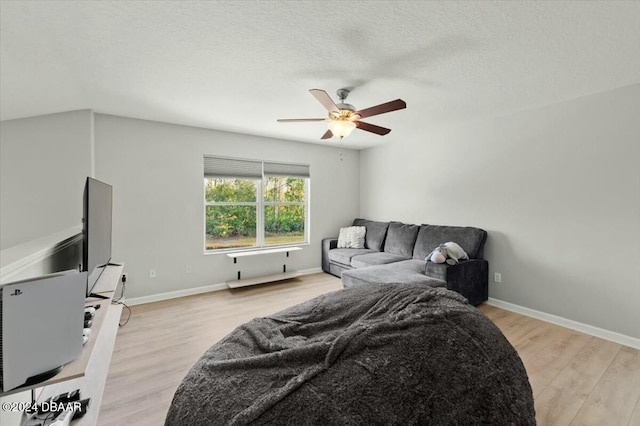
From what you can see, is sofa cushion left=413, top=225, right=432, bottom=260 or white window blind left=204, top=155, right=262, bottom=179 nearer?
sofa cushion left=413, top=225, right=432, bottom=260

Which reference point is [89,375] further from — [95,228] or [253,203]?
[253,203]

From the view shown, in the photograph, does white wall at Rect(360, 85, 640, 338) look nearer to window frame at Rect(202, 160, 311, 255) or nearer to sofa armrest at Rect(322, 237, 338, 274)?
sofa armrest at Rect(322, 237, 338, 274)

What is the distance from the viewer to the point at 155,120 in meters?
3.75

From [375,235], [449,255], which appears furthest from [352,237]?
[449,255]

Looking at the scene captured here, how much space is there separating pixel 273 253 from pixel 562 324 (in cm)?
391

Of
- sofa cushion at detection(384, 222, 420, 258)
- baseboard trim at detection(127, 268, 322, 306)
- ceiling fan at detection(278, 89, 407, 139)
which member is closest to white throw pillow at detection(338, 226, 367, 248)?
sofa cushion at detection(384, 222, 420, 258)

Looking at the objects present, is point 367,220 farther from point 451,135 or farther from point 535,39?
point 535,39

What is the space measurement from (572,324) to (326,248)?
11.4 feet

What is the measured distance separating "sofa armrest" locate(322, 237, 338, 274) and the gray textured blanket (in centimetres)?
365

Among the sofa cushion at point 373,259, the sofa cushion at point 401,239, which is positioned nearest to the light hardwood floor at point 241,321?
the sofa cushion at point 373,259

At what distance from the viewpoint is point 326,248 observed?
206 inches

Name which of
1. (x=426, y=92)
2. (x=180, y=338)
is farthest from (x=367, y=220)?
(x=180, y=338)

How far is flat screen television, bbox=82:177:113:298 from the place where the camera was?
1739 millimetres

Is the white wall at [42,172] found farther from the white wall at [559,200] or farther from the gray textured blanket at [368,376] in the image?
the white wall at [559,200]
